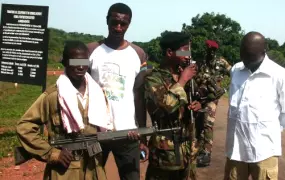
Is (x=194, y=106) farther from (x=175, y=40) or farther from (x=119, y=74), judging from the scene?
(x=119, y=74)

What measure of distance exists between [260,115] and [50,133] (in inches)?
72.9

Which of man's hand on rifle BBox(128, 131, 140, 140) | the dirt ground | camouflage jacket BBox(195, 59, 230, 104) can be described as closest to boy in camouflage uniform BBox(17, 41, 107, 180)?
man's hand on rifle BBox(128, 131, 140, 140)

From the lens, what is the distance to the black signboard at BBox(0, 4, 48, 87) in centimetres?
784

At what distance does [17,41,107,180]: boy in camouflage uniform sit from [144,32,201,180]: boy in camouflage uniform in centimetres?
47

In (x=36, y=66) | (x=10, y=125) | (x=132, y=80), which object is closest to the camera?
(x=132, y=80)

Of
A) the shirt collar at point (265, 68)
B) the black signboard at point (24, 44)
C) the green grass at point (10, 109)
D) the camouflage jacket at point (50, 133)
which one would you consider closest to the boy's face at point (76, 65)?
the camouflage jacket at point (50, 133)

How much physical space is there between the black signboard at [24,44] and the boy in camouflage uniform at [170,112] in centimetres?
487

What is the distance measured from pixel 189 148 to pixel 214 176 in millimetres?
2616

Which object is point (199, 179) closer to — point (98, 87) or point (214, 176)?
point (214, 176)

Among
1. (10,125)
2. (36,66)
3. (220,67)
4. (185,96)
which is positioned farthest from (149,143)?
(10,125)

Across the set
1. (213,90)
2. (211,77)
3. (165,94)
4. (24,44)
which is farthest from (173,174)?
(24,44)

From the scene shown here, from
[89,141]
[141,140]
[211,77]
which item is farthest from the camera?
[211,77]

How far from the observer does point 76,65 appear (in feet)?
10.3

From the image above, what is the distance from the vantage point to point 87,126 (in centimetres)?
322
